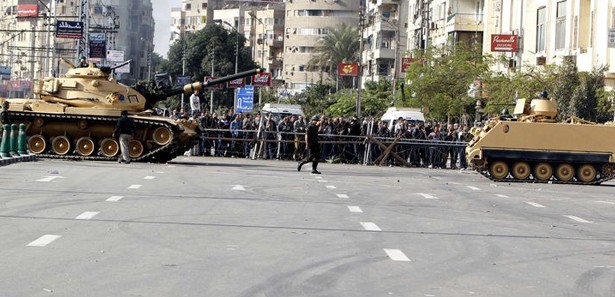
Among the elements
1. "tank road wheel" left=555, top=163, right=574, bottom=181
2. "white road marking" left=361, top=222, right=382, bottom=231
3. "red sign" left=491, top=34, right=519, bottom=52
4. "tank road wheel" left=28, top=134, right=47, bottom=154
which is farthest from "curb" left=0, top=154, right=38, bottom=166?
"red sign" left=491, top=34, right=519, bottom=52

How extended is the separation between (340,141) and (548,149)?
11.6 meters

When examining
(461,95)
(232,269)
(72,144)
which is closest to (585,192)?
(72,144)

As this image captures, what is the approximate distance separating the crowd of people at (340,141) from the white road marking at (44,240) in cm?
2969

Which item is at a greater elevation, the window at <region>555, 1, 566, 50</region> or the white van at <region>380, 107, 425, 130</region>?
the window at <region>555, 1, 566, 50</region>

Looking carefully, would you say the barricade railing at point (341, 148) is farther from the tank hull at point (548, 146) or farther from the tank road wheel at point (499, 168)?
the tank hull at point (548, 146)

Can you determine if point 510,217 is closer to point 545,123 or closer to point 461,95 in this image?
point 545,123

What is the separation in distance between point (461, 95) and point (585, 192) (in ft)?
100

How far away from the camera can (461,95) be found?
62656 millimetres

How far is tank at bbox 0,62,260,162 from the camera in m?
37.2

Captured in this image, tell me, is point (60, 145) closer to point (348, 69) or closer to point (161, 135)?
point (161, 135)

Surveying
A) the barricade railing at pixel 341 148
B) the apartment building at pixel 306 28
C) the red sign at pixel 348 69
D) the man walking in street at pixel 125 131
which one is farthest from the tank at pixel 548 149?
the apartment building at pixel 306 28

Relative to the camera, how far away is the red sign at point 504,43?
6141 centimetres

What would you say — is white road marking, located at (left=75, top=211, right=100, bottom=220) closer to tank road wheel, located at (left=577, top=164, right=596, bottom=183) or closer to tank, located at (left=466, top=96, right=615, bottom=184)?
tank, located at (left=466, top=96, right=615, bottom=184)

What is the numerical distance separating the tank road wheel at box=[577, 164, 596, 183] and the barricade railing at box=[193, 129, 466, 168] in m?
8.86
